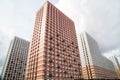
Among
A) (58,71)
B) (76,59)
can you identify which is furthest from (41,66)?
(76,59)

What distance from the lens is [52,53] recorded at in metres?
53.5

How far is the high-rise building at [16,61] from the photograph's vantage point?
335 feet

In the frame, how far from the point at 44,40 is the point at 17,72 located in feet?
255

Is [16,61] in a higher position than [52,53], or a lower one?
higher

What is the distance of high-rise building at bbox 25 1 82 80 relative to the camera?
159 ft

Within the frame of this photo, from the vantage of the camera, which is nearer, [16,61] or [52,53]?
[52,53]

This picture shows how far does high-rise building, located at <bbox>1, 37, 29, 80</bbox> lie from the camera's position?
10206cm

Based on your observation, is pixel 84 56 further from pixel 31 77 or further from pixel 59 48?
pixel 31 77

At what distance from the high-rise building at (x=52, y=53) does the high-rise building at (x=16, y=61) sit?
6099 centimetres

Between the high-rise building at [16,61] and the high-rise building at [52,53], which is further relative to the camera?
the high-rise building at [16,61]

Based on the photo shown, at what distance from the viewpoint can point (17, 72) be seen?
106m

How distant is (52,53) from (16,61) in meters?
79.3

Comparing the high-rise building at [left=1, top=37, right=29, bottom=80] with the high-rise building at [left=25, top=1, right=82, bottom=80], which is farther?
the high-rise building at [left=1, top=37, right=29, bottom=80]

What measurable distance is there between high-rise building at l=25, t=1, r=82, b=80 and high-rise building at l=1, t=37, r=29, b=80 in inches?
2401
